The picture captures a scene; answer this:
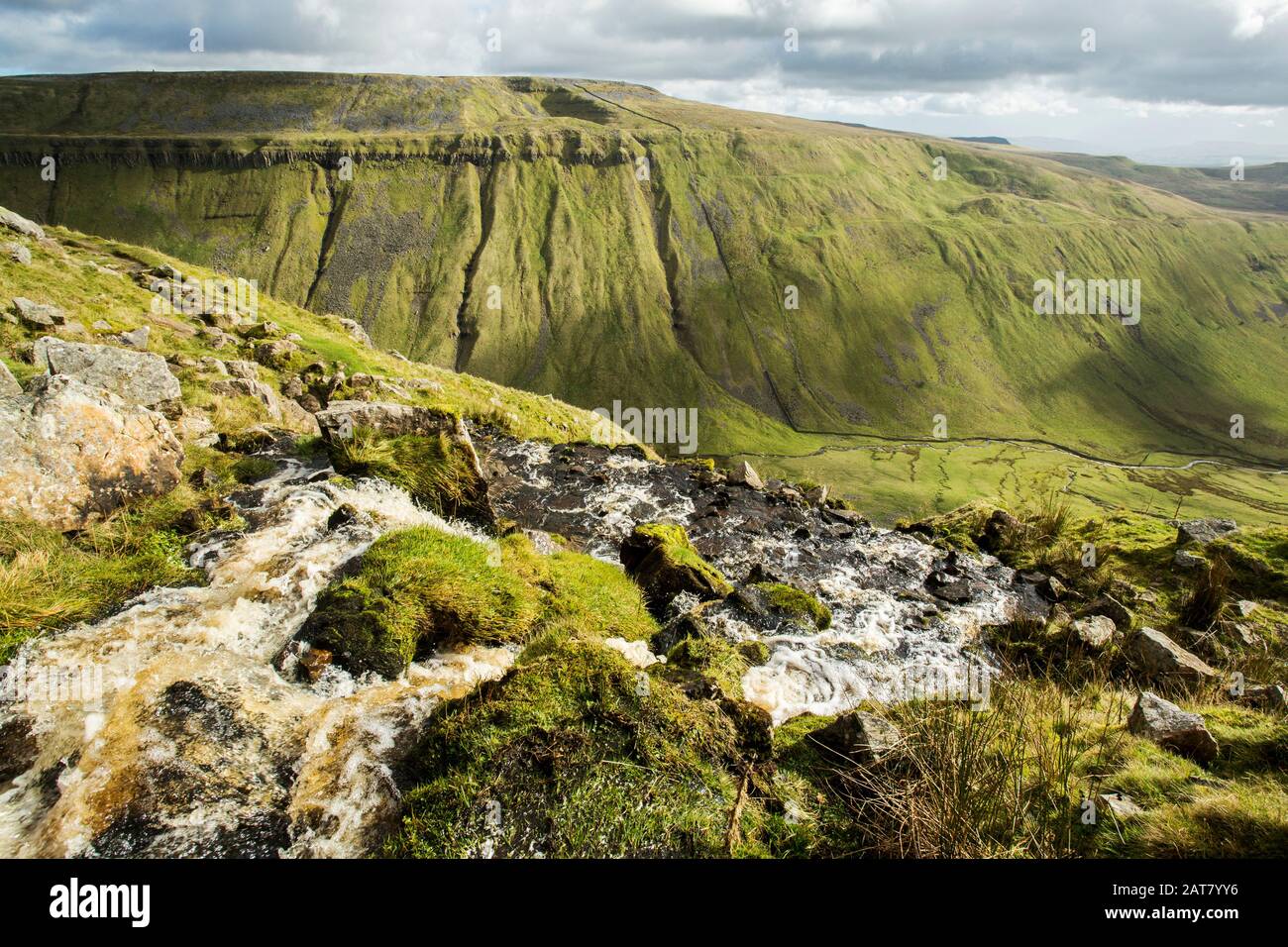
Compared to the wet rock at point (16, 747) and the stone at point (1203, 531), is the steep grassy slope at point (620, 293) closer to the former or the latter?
the stone at point (1203, 531)

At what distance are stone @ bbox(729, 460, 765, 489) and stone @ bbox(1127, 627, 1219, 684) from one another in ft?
55.8

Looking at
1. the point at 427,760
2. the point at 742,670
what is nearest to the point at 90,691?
the point at 427,760

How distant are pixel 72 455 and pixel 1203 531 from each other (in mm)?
27932

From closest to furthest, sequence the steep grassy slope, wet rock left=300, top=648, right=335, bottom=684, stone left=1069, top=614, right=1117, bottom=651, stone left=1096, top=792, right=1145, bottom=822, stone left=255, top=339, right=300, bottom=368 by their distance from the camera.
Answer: stone left=1096, top=792, right=1145, bottom=822
wet rock left=300, top=648, right=335, bottom=684
stone left=1069, top=614, right=1117, bottom=651
stone left=255, top=339, right=300, bottom=368
the steep grassy slope

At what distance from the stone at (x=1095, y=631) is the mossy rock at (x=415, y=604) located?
12.0 m

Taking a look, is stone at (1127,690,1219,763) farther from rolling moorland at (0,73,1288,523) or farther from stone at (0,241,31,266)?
rolling moorland at (0,73,1288,523)

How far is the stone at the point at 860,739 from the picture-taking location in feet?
19.6

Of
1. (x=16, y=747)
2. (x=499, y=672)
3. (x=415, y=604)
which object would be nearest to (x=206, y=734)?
(x=16, y=747)

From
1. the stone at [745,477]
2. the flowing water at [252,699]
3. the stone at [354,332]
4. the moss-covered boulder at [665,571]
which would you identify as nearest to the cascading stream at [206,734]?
the flowing water at [252,699]

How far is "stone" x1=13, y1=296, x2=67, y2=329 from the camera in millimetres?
17703

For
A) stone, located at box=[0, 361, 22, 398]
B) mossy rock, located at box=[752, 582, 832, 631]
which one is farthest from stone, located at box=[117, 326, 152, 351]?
mossy rock, located at box=[752, 582, 832, 631]

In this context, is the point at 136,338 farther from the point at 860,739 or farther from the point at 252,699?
the point at 860,739

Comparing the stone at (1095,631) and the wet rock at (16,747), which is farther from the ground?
the wet rock at (16,747)
